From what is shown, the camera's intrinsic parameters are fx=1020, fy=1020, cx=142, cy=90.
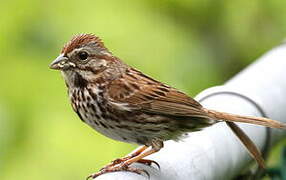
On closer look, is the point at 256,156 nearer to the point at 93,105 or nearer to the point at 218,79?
the point at 93,105

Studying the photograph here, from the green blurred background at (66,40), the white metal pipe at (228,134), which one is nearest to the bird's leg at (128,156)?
the white metal pipe at (228,134)

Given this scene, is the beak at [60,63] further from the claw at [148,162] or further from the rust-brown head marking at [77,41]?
the claw at [148,162]

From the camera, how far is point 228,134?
11.1 ft

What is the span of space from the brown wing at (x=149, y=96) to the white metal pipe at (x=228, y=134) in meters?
0.19

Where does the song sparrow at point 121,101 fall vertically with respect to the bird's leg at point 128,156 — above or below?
above

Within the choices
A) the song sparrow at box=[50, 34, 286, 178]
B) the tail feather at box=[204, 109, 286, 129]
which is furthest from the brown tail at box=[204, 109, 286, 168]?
the song sparrow at box=[50, 34, 286, 178]

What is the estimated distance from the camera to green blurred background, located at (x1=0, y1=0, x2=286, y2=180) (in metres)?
3.97

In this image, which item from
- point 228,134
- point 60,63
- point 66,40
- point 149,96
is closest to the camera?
point 228,134

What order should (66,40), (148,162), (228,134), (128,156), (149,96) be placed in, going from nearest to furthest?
(148,162), (228,134), (128,156), (149,96), (66,40)

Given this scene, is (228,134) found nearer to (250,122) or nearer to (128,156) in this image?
(250,122)

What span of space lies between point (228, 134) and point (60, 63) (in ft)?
2.50

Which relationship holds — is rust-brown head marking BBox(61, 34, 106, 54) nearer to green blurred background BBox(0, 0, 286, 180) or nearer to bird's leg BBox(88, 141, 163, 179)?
green blurred background BBox(0, 0, 286, 180)

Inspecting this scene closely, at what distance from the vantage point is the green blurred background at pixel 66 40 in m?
3.97

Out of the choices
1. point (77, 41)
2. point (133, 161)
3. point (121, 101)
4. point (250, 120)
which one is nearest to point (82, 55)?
point (77, 41)
